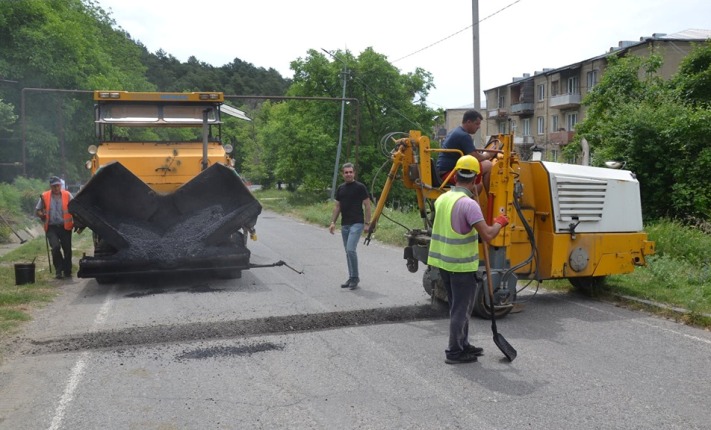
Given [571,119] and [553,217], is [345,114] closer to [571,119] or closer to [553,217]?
[571,119]

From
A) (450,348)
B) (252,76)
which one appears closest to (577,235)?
(450,348)

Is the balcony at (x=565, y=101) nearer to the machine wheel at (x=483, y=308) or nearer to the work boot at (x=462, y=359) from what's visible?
the machine wheel at (x=483, y=308)

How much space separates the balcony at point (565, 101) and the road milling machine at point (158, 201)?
43807 mm

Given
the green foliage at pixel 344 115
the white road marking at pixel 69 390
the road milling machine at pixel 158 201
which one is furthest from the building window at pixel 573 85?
the white road marking at pixel 69 390

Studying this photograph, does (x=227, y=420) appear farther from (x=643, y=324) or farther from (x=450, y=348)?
(x=643, y=324)

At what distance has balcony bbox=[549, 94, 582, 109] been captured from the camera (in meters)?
50.3

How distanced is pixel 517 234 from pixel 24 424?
545cm

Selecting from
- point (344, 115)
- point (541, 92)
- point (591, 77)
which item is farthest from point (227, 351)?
point (541, 92)

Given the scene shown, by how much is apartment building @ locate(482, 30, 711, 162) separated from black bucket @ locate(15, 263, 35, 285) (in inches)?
1448

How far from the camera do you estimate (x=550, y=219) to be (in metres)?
7.90

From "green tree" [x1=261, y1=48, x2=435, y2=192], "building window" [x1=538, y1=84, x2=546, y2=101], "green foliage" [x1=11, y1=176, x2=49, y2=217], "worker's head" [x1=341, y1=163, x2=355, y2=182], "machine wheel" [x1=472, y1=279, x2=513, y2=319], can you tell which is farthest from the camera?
"building window" [x1=538, y1=84, x2=546, y2=101]

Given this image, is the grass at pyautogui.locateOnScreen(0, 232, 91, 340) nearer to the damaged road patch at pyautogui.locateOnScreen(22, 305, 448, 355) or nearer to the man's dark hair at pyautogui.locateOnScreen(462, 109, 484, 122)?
the damaged road patch at pyautogui.locateOnScreen(22, 305, 448, 355)

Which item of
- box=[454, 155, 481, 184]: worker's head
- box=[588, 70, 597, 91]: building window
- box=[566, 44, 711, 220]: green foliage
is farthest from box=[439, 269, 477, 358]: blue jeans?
box=[588, 70, 597, 91]: building window

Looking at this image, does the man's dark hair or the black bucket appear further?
the black bucket
